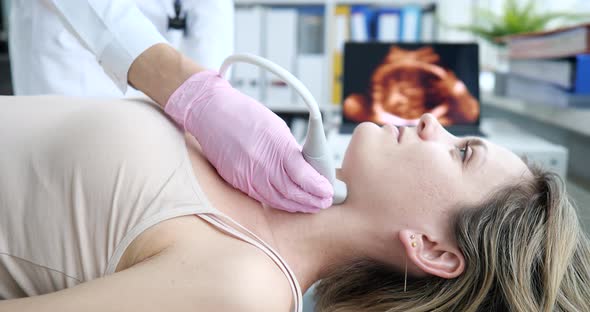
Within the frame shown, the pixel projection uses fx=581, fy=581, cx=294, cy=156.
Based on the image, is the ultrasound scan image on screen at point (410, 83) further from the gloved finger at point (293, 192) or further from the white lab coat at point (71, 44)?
the gloved finger at point (293, 192)

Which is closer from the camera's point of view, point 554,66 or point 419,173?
point 419,173

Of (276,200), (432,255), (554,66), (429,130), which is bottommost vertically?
(432,255)

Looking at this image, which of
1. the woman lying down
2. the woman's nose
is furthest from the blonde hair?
the woman's nose

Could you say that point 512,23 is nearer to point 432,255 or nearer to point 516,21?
point 516,21

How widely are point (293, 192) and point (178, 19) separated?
0.85m

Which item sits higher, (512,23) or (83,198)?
(512,23)

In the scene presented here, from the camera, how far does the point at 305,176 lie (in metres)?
0.90

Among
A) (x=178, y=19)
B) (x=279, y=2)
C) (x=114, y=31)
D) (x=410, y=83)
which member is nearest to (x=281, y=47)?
(x=279, y=2)

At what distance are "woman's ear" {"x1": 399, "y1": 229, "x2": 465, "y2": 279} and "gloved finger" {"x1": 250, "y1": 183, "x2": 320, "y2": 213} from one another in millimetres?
162

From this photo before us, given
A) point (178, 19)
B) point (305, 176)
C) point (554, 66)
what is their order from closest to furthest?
point (305, 176)
point (178, 19)
point (554, 66)

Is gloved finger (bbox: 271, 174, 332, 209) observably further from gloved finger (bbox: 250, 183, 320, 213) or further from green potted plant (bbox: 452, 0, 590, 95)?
green potted plant (bbox: 452, 0, 590, 95)

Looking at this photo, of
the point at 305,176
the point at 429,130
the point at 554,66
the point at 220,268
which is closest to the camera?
the point at 220,268

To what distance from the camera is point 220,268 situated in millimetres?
783

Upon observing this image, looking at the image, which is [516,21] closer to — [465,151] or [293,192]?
[465,151]
